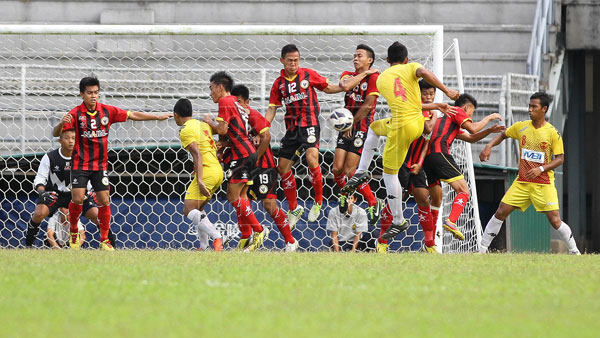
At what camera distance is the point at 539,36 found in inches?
566

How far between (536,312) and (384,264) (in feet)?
7.46

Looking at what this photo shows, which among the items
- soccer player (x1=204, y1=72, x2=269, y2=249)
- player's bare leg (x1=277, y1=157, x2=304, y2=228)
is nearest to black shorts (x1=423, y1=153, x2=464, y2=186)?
player's bare leg (x1=277, y1=157, x2=304, y2=228)

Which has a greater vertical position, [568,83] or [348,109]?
[568,83]

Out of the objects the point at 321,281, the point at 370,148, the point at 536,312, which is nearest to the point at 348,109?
the point at 370,148

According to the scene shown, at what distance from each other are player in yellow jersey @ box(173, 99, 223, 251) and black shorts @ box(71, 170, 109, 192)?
89cm

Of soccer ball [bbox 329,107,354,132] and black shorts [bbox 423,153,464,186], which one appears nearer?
soccer ball [bbox 329,107,354,132]

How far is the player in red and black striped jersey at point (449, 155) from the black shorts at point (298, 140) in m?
1.23

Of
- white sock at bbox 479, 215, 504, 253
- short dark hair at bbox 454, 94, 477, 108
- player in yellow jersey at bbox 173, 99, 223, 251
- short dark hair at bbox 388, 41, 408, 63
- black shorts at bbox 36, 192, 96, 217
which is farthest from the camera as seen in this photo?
black shorts at bbox 36, 192, 96, 217

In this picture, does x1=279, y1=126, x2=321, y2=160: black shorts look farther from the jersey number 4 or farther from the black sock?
the black sock

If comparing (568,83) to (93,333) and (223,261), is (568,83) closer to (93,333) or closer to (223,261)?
(223,261)

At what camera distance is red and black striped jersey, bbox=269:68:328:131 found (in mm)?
9258

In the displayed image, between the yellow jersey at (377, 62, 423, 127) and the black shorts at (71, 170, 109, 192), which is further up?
the yellow jersey at (377, 62, 423, 127)

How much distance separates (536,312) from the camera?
169 inches

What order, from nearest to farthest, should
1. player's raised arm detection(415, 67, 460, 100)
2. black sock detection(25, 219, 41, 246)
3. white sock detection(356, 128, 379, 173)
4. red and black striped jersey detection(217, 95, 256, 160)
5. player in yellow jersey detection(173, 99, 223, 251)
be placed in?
1. player's raised arm detection(415, 67, 460, 100)
2. white sock detection(356, 128, 379, 173)
3. player in yellow jersey detection(173, 99, 223, 251)
4. red and black striped jersey detection(217, 95, 256, 160)
5. black sock detection(25, 219, 41, 246)
